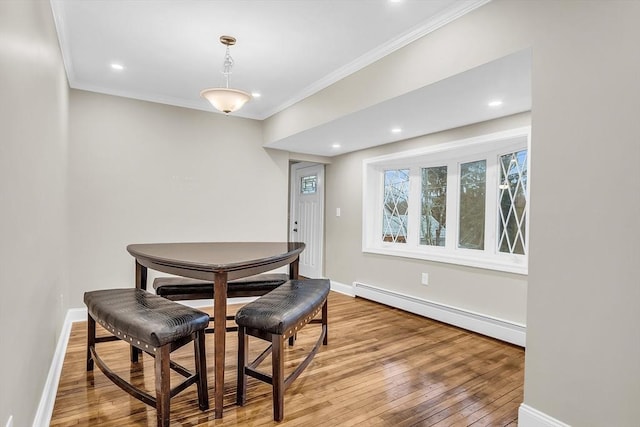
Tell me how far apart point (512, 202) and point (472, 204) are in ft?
1.43

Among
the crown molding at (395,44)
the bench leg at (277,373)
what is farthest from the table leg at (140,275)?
the crown molding at (395,44)

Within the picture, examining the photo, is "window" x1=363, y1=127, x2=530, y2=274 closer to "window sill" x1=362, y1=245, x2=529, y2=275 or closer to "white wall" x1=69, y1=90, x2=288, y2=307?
"window sill" x1=362, y1=245, x2=529, y2=275

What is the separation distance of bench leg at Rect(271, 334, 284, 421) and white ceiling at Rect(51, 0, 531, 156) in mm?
1875

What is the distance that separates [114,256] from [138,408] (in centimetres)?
212

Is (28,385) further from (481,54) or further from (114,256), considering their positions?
(481,54)

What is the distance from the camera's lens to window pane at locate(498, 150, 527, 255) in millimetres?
3168

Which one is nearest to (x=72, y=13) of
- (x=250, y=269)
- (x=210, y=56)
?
(x=210, y=56)

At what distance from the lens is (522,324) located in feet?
9.83

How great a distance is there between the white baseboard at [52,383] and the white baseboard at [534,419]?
2357mm

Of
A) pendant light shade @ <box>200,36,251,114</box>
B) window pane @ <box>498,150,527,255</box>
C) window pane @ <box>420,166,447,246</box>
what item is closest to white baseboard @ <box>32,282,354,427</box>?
pendant light shade @ <box>200,36,251,114</box>

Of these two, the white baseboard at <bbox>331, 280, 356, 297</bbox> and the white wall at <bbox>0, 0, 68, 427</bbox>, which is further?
the white baseboard at <bbox>331, 280, 356, 297</bbox>

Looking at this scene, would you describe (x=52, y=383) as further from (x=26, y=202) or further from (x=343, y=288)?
Result: (x=343, y=288)

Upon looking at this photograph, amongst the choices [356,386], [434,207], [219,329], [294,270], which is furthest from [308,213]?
[219,329]

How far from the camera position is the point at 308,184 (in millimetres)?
5898
